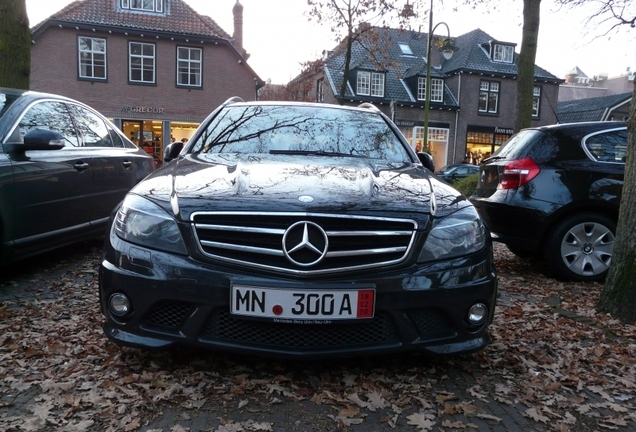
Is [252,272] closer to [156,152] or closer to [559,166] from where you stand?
[559,166]

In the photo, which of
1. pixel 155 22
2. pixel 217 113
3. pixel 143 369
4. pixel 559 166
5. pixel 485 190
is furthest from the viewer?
pixel 155 22

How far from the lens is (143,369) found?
3.00 metres

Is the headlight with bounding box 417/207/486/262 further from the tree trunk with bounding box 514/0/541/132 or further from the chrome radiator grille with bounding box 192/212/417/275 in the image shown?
the tree trunk with bounding box 514/0/541/132

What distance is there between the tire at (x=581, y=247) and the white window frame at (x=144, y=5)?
88.7 ft

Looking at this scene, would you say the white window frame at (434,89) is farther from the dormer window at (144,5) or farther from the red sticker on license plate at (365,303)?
the red sticker on license plate at (365,303)

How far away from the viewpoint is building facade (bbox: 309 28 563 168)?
120 ft

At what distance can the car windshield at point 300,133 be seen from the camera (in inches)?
160

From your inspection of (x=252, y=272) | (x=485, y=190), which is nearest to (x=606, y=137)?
(x=485, y=190)

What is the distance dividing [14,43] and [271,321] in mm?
6445

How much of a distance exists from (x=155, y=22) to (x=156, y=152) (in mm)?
6444

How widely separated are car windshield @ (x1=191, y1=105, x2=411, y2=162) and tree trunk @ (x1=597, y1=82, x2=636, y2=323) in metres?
1.66

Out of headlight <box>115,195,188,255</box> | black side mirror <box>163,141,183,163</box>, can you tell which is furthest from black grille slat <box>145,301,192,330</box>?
black side mirror <box>163,141,183,163</box>

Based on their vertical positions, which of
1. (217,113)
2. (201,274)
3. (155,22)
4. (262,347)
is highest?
(155,22)

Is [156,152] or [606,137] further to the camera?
[156,152]
